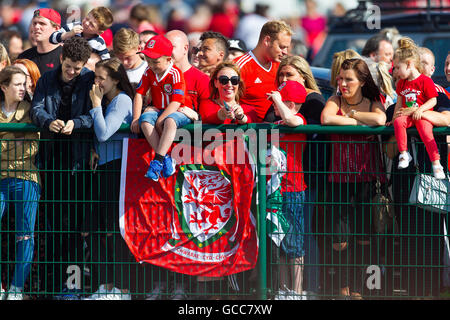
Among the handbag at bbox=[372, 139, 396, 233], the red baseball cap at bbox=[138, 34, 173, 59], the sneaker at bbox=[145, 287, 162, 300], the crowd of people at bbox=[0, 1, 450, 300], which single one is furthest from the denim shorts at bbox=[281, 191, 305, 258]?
the red baseball cap at bbox=[138, 34, 173, 59]

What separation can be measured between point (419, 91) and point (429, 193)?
2.57ft

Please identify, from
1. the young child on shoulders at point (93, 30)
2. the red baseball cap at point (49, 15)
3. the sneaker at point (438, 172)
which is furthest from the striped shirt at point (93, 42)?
the sneaker at point (438, 172)

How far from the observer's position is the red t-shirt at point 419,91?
6848 mm

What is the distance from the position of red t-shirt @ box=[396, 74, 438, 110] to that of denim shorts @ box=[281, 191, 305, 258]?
110 centimetres

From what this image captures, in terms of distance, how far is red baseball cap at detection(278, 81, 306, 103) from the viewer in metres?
7.11

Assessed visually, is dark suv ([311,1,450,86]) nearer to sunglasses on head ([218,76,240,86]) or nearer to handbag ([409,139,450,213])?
handbag ([409,139,450,213])

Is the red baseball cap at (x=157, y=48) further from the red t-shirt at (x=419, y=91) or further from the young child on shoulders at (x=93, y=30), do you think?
the red t-shirt at (x=419, y=91)

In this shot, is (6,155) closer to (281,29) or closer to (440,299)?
(281,29)

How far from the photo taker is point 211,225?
7.00 metres

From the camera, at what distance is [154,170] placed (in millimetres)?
6848

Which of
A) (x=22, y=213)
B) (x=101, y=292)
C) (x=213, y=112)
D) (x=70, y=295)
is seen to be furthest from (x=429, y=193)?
(x=22, y=213)

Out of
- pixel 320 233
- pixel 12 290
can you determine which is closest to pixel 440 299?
pixel 320 233

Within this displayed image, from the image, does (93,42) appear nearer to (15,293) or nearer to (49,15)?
(49,15)
